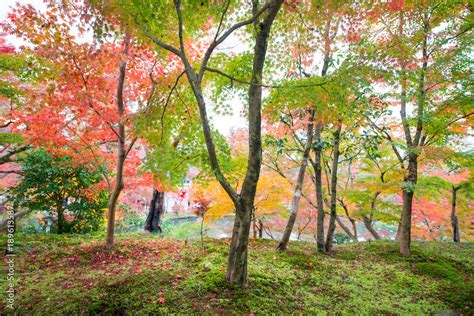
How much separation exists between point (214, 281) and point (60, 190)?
6.88 metres

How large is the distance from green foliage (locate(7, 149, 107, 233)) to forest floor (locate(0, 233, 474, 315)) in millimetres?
1303

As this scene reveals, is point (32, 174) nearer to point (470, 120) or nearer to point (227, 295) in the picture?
point (227, 295)

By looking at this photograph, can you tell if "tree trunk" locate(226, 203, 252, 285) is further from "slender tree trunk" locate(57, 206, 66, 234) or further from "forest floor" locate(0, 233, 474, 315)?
"slender tree trunk" locate(57, 206, 66, 234)

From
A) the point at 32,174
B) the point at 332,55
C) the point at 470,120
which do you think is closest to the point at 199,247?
the point at 32,174

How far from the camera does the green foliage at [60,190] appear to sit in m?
7.80

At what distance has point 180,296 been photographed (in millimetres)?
3785

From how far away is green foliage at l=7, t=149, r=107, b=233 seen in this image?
780 cm

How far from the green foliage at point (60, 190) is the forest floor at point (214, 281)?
4.27 feet

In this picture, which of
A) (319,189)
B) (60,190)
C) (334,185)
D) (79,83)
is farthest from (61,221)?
(334,185)

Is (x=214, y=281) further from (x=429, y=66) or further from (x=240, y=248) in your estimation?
(x=429, y=66)

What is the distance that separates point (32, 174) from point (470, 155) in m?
12.5

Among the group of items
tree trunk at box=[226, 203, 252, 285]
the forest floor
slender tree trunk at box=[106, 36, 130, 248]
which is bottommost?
the forest floor

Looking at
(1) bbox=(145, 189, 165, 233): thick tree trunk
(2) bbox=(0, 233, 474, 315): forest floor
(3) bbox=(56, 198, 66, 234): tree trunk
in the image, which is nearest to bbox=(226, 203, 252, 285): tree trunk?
(2) bbox=(0, 233, 474, 315): forest floor

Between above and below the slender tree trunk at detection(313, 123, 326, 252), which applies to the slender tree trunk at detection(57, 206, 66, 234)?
below
